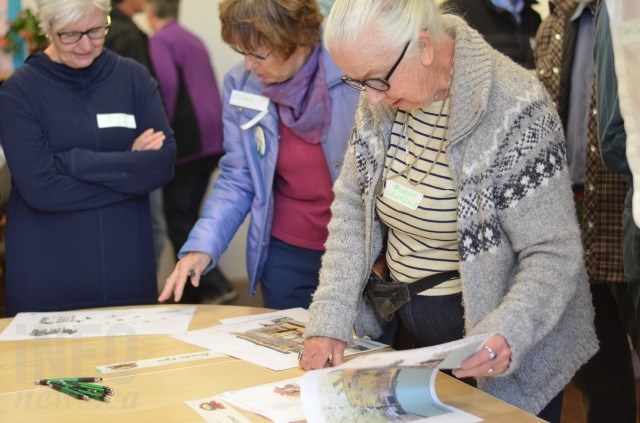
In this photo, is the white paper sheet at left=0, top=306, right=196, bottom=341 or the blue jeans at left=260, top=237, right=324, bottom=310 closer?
the white paper sheet at left=0, top=306, right=196, bottom=341

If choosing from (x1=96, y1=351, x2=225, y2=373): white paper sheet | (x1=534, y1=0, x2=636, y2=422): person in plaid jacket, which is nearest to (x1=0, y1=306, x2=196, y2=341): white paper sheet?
(x1=96, y1=351, x2=225, y2=373): white paper sheet

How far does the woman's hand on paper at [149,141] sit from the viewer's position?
2.87 metres

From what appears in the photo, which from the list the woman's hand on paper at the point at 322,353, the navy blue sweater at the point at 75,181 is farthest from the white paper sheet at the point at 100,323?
the woman's hand on paper at the point at 322,353

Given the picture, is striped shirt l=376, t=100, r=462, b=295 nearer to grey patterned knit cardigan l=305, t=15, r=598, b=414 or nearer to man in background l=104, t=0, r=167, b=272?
grey patterned knit cardigan l=305, t=15, r=598, b=414

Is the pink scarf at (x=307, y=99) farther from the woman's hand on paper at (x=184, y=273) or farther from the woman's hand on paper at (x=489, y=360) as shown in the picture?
the woman's hand on paper at (x=489, y=360)

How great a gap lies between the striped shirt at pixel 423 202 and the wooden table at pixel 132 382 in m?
0.24

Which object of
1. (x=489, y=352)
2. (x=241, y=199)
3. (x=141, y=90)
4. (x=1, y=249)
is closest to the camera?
(x=489, y=352)

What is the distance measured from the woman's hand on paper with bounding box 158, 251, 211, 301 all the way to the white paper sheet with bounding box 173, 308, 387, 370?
0.13m

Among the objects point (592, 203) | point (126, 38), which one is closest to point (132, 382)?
point (592, 203)

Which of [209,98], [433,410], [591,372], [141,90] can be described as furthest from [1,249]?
[433,410]

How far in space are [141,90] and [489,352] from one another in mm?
1801

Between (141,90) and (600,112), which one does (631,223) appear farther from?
(141,90)

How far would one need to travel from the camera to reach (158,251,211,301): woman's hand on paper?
2271mm

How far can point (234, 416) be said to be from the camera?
1614 mm
